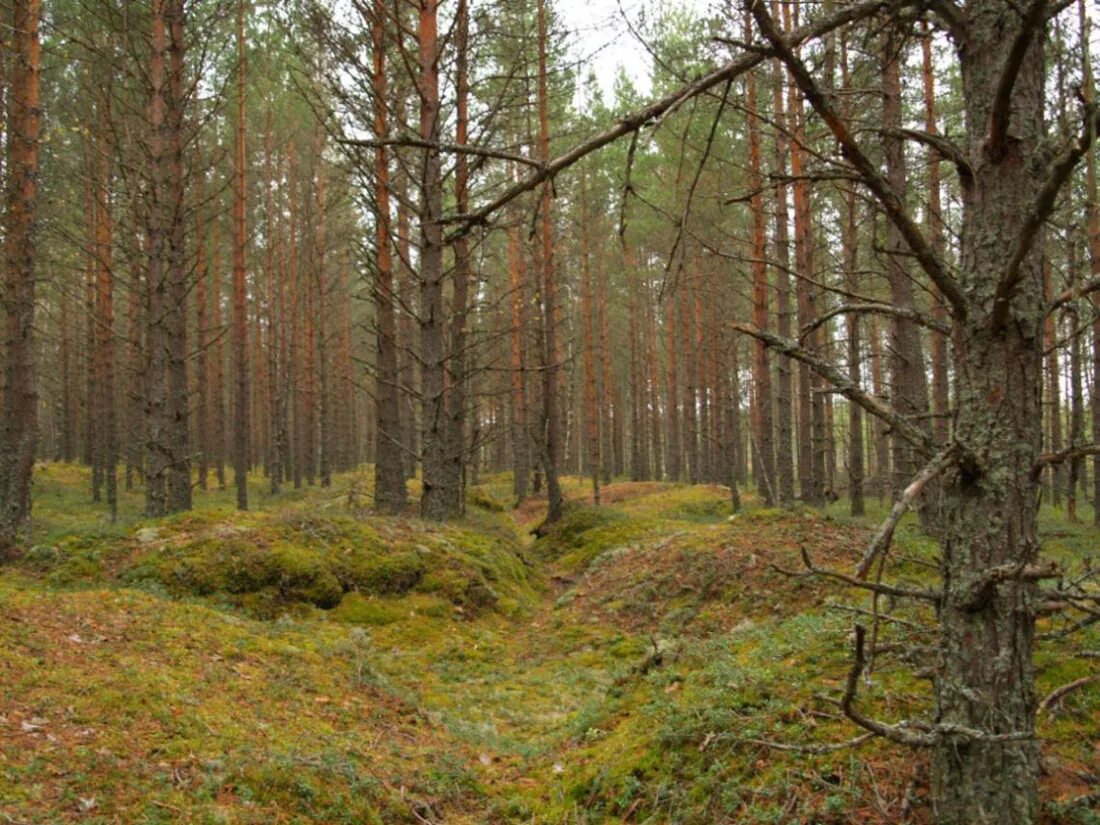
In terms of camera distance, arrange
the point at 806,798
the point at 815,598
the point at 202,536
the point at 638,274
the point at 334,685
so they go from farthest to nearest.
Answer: the point at 638,274, the point at 202,536, the point at 815,598, the point at 334,685, the point at 806,798

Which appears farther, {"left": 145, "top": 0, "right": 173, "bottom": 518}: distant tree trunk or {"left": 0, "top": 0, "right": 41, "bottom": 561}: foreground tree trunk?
{"left": 145, "top": 0, "right": 173, "bottom": 518}: distant tree trunk

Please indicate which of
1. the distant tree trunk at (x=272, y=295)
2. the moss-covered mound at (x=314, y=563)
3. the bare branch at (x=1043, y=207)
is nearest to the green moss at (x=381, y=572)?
the moss-covered mound at (x=314, y=563)

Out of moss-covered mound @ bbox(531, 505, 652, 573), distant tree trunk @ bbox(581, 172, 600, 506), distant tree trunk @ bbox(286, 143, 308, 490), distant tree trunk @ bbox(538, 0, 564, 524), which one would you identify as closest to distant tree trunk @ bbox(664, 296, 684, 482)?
distant tree trunk @ bbox(581, 172, 600, 506)

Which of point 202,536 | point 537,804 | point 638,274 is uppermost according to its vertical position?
point 638,274

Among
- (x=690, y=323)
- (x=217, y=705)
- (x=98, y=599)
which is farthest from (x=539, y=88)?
(x=217, y=705)

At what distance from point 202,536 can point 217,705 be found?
4042mm

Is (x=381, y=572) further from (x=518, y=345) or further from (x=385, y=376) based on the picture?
(x=518, y=345)

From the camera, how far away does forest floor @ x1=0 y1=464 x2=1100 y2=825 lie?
3121mm

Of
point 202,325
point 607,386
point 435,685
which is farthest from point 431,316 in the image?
point 607,386

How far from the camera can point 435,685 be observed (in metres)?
6.02

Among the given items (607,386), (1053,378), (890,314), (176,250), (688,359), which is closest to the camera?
(890,314)

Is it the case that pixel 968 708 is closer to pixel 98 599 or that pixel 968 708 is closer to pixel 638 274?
pixel 98 599

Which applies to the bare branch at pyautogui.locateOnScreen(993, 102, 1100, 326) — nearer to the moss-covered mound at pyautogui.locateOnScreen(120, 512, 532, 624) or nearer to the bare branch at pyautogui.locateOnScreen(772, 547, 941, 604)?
the bare branch at pyautogui.locateOnScreen(772, 547, 941, 604)

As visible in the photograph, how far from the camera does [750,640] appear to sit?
534 cm
